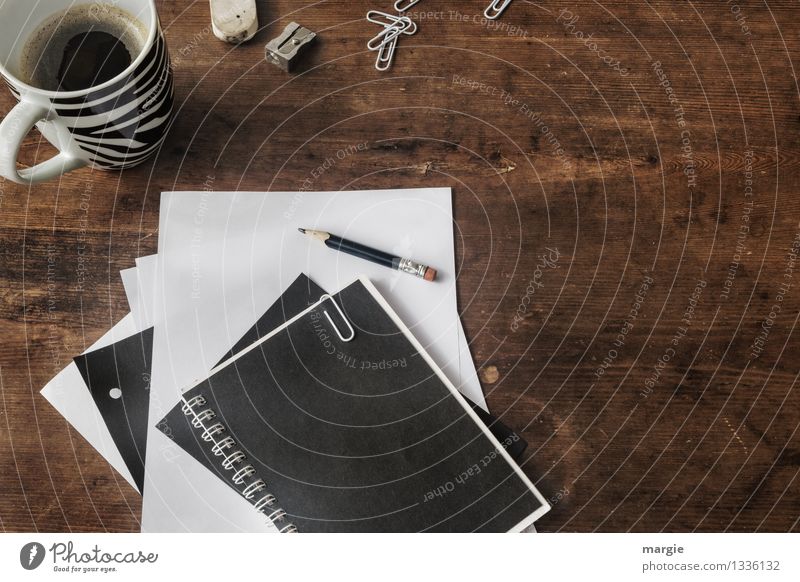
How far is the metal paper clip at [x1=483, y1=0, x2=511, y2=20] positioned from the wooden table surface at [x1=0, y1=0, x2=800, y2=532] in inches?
0.5

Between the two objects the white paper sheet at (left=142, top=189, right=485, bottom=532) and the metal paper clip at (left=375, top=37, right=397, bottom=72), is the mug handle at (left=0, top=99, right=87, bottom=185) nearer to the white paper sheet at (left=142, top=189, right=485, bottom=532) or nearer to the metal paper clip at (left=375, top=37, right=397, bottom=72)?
the white paper sheet at (left=142, top=189, right=485, bottom=532)

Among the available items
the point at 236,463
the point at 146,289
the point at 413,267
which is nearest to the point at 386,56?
the point at 413,267

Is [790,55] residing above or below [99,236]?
above

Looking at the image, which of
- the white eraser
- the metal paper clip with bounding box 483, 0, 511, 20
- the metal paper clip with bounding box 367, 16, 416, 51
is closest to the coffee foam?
the white eraser

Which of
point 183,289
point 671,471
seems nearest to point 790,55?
point 671,471

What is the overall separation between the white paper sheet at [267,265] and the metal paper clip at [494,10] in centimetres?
21

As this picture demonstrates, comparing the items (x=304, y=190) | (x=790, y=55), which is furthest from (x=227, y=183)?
(x=790, y=55)

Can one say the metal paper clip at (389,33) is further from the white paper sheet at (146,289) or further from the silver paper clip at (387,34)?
the white paper sheet at (146,289)
